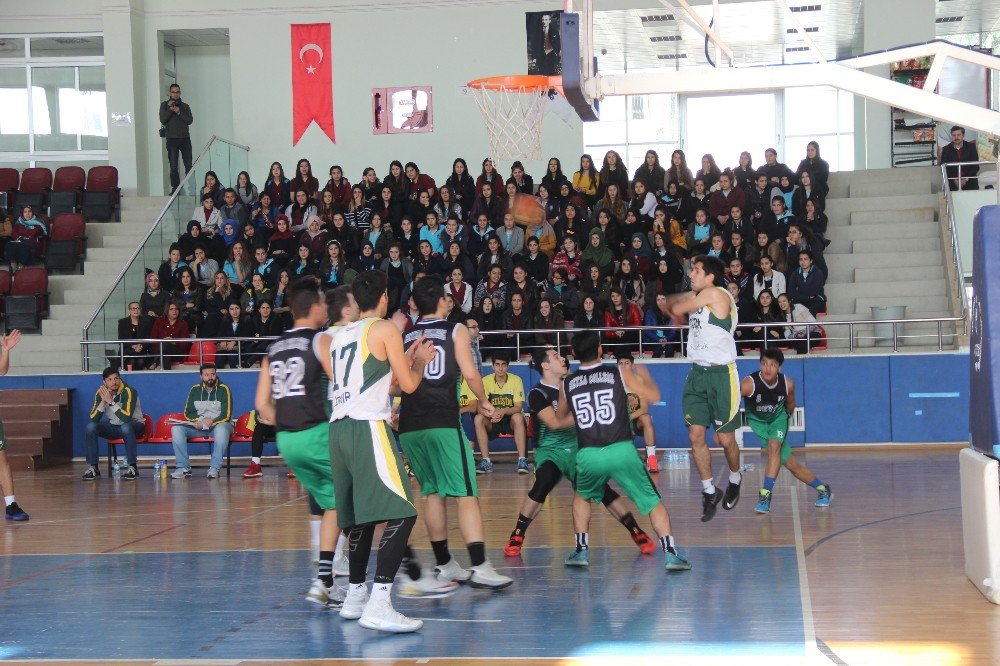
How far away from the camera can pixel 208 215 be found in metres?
18.8

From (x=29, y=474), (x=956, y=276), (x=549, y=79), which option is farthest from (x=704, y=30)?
(x=29, y=474)

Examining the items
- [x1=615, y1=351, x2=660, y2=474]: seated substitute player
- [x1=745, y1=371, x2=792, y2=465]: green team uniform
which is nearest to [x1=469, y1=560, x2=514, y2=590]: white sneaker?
[x1=745, y1=371, x2=792, y2=465]: green team uniform

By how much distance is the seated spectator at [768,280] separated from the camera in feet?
51.9

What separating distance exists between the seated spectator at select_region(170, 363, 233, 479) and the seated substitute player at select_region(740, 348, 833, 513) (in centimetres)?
764

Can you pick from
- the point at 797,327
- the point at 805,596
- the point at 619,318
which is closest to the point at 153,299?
the point at 619,318


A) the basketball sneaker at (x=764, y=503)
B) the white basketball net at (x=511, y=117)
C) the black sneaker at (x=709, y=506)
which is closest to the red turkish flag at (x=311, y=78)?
the white basketball net at (x=511, y=117)

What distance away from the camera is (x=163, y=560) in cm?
834

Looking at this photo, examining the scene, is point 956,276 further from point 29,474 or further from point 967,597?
point 29,474

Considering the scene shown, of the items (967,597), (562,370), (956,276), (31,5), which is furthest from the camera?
(31,5)

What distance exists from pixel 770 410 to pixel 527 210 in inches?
332

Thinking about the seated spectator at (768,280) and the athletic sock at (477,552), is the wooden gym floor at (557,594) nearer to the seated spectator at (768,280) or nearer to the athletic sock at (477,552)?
the athletic sock at (477,552)

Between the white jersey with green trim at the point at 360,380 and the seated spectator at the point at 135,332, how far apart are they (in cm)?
1128

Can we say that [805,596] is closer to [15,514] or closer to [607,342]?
[15,514]

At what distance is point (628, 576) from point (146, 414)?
35.1ft
